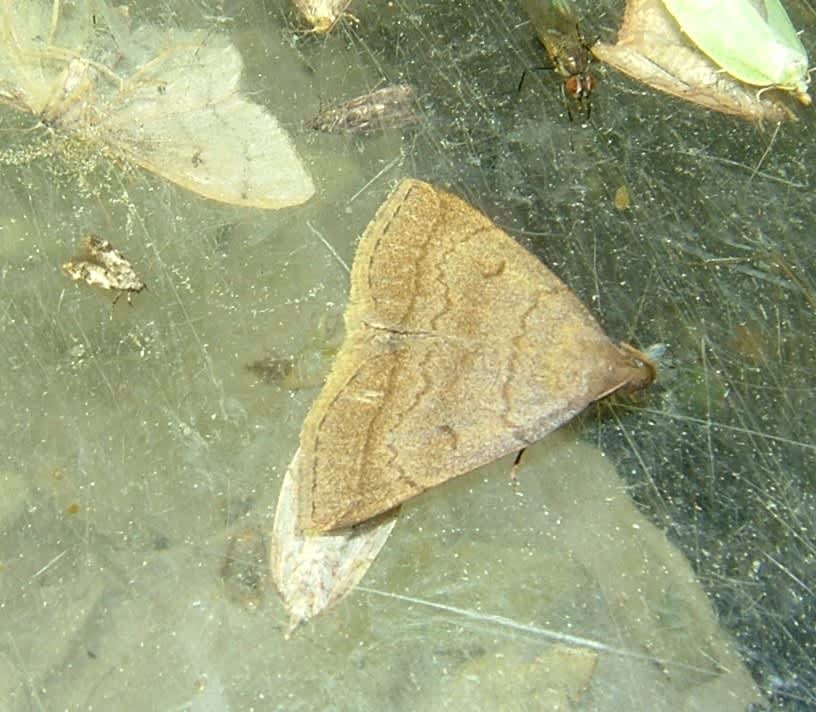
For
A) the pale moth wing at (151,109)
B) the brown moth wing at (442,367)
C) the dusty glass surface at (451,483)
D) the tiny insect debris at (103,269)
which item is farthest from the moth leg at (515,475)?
the tiny insect debris at (103,269)

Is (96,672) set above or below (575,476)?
below

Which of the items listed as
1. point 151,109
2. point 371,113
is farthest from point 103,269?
point 371,113

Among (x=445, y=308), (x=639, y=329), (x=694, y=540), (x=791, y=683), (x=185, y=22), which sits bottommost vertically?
(x=791, y=683)

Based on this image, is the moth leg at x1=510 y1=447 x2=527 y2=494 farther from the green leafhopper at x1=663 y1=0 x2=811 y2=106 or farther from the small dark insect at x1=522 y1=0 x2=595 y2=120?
the green leafhopper at x1=663 y1=0 x2=811 y2=106

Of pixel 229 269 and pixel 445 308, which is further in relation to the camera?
pixel 229 269

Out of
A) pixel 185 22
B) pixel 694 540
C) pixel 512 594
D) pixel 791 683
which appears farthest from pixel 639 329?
pixel 185 22

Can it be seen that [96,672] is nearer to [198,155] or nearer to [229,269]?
[229,269]
